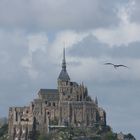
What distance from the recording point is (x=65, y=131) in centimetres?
19662

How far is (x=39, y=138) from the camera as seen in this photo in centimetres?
19650

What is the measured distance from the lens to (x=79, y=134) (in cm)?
19625

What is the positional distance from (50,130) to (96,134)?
10.7 m

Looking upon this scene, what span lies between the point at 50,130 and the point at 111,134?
559 inches

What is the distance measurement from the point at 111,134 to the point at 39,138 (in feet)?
54.7

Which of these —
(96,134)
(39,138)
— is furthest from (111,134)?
(39,138)

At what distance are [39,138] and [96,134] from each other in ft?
43.4

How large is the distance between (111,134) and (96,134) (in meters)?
3.47

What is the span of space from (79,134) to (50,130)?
716cm

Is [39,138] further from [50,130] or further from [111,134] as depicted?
[111,134]

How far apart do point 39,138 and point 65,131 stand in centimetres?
619

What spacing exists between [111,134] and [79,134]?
7519mm

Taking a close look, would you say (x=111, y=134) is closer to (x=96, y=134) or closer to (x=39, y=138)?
(x=96, y=134)

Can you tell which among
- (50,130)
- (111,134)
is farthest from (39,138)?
(111,134)
